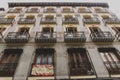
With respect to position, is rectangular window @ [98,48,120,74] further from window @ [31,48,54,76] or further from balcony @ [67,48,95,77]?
window @ [31,48,54,76]

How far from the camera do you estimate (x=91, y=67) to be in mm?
11305

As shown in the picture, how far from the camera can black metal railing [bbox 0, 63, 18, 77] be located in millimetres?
10710

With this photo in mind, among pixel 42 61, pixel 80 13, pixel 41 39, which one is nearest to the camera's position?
pixel 42 61

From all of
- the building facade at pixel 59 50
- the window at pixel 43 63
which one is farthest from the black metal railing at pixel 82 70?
the window at pixel 43 63

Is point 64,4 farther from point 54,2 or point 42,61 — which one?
point 42,61

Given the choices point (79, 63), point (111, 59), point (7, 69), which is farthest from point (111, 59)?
point (7, 69)

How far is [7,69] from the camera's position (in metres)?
11.1

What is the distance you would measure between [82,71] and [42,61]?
304 centimetres

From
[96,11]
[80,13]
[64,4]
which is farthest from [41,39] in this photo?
[64,4]

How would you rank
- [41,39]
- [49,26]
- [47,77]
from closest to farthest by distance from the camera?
[47,77]
[41,39]
[49,26]

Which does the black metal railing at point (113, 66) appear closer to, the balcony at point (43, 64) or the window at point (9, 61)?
the balcony at point (43, 64)

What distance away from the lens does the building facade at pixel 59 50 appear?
1073 centimetres

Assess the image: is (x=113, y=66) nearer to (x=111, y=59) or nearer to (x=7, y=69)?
(x=111, y=59)

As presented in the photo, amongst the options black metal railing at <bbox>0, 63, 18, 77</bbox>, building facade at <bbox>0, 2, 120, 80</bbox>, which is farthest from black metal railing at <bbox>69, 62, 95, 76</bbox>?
black metal railing at <bbox>0, 63, 18, 77</bbox>
